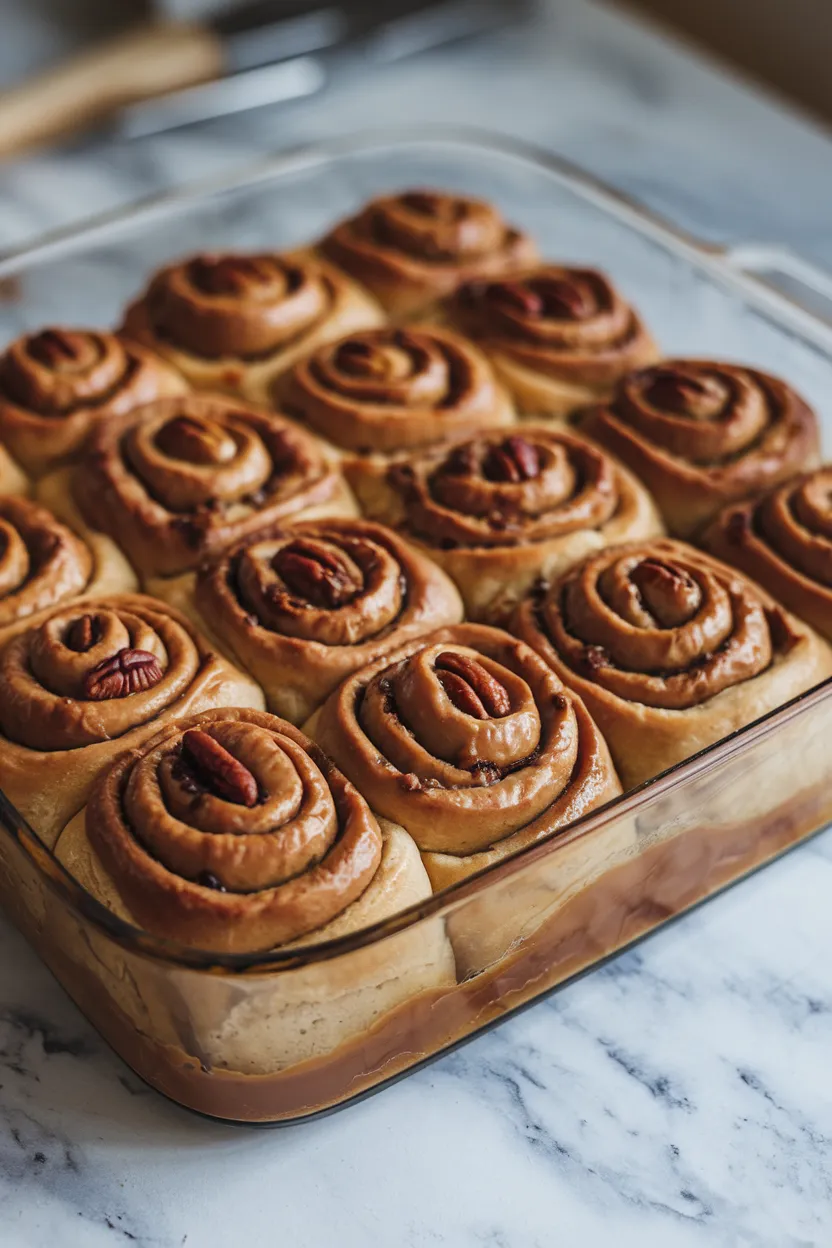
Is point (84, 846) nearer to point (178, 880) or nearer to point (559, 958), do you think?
point (178, 880)

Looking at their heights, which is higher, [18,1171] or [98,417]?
[98,417]

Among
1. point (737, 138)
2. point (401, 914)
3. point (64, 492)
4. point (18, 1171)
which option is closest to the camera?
point (401, 914)

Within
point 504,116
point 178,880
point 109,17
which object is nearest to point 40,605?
point 178,880

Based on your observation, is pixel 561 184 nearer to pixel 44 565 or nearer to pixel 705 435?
pixel 705 435

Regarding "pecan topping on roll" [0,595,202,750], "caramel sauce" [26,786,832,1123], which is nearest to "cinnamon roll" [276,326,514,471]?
"pecan topping on roll" [0,595,202,750]

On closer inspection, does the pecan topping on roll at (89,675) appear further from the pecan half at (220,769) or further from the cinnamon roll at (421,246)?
the cinnamon roll at (421,246)

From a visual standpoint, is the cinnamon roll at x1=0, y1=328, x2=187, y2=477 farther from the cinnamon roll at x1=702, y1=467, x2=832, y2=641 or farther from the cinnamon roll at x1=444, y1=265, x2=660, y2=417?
the cinnamon roll at x1=702, y1=467, x2=832, y2=641

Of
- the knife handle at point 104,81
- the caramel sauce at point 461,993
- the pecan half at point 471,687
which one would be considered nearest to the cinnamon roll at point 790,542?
the caramel sauce at point 461,993
